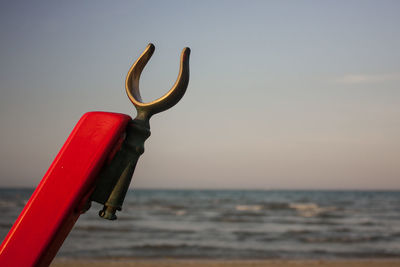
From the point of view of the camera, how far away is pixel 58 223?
3.34 ft

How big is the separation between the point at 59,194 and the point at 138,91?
11.4 inches

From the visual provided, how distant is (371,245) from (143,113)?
9935mm

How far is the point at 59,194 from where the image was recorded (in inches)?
40.3

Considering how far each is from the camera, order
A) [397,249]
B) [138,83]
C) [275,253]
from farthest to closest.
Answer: [397,249] → [275,253] → [138,83]

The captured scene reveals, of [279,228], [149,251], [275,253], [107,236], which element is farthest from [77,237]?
[279,228]

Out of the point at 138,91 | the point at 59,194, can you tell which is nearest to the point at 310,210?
the point at 138,91

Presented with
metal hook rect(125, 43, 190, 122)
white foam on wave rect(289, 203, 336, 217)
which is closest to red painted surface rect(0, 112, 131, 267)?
metal hook rect(125, 43, 190, 122)

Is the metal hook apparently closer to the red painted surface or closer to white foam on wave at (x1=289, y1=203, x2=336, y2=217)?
the red painted surface

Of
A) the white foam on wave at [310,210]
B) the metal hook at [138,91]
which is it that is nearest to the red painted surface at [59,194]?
the metal hook at [138,91]

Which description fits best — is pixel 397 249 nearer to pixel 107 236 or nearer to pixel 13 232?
pixel 107 236

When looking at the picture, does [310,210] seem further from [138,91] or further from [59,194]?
[59,194]

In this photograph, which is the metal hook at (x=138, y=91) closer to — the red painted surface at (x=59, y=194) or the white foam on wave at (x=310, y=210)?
the red painted surface at (x=59, y=194)

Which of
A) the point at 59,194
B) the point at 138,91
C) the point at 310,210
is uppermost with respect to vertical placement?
the point at 138,91

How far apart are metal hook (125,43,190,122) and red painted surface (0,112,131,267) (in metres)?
0.06
